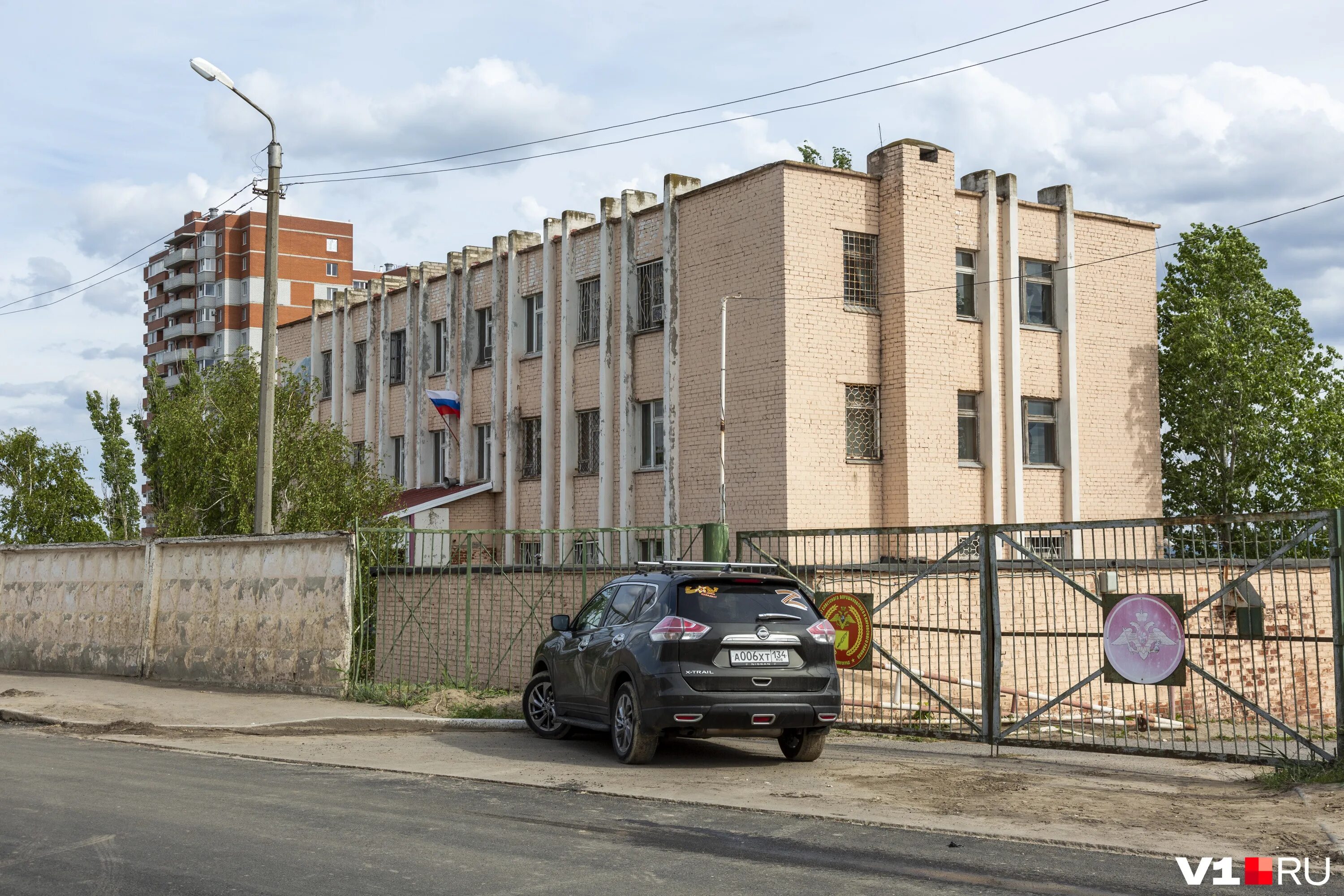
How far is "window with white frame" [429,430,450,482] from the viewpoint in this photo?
112ft

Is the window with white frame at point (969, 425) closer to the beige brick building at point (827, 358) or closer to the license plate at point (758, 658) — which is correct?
the beige brick building at point (827, 358)

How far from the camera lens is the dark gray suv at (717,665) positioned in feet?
35.0

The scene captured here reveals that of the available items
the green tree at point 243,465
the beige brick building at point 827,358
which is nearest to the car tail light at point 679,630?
the beige brick building at point 827,358

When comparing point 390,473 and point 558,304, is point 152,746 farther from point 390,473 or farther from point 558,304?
point 390,473

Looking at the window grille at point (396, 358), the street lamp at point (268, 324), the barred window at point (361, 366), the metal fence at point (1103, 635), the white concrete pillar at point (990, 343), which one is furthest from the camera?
the barred window at point (361, 366)

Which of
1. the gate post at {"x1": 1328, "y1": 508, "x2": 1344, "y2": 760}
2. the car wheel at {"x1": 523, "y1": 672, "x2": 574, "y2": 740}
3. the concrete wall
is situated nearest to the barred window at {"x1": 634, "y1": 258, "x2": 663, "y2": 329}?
the concrete wall

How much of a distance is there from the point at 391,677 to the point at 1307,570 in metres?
11.6

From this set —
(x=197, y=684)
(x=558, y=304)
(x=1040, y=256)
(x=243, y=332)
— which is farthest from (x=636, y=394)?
(x=243, y=332)

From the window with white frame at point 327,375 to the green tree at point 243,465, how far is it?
14530 millimetres

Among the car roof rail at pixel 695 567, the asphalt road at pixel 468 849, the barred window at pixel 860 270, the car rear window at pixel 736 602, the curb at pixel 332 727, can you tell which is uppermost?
the barred window at pixel 860 270

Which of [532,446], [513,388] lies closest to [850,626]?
[532,446]

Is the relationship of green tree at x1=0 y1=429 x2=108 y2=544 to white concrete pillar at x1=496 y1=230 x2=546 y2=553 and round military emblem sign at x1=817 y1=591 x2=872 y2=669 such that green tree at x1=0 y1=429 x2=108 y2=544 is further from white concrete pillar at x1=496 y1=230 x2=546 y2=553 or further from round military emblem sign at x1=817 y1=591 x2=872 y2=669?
round military emblem sign at x1=817 y1=591 x2=872 y2=669

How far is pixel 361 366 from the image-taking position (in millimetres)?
38938

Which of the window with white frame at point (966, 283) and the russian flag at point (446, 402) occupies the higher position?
the window with white frame at point (966, 283)
